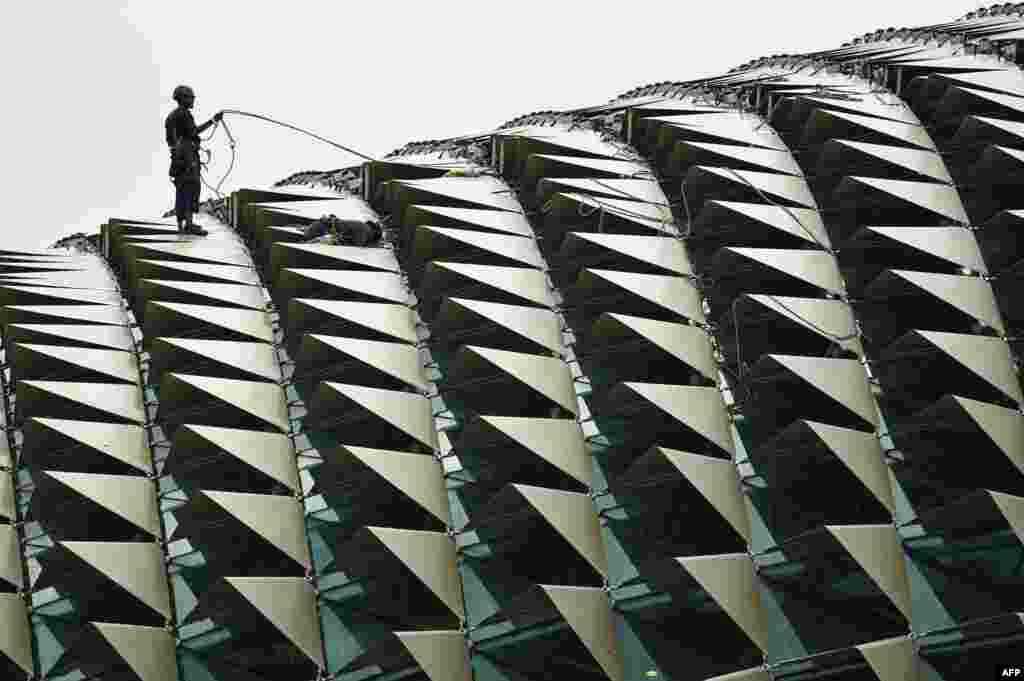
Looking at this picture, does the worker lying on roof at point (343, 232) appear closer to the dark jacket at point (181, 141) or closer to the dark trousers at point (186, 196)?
the dark trousers at point (186, 196)

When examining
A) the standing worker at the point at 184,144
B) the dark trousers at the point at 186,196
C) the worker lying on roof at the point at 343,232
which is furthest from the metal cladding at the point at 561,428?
the standing worker at the point at 184,144

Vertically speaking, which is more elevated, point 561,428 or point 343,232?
point 343,232

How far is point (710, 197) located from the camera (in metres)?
44.0

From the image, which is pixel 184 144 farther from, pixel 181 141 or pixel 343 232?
pixel 343 232

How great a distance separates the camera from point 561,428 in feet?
117

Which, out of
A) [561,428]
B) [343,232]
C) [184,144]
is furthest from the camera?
[184,144]

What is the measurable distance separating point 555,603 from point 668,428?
5.57 meters

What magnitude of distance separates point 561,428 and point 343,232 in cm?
1160

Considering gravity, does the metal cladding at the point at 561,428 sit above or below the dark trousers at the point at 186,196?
below

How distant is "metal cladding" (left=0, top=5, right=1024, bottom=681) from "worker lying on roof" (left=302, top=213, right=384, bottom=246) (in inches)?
15.2

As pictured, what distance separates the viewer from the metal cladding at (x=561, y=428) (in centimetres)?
3184

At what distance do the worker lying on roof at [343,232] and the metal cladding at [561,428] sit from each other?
386 mm

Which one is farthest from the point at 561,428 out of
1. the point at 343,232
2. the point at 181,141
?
the point at 181,141

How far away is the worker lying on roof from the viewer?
44625 mm
